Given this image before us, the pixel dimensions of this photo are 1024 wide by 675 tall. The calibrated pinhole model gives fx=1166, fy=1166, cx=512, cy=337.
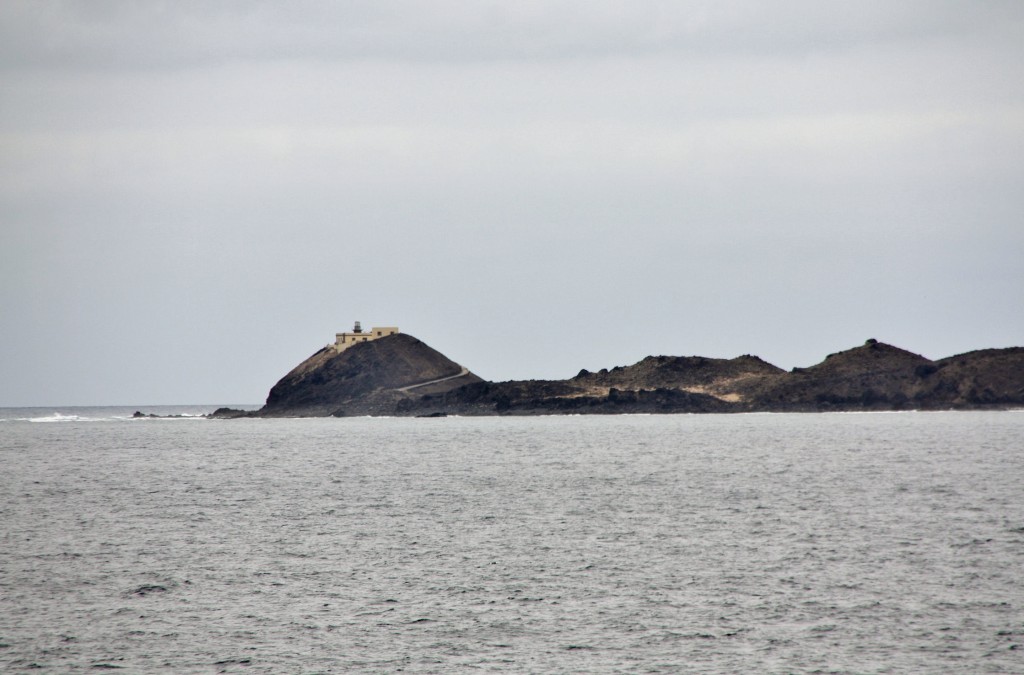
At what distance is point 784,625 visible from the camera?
31.5m

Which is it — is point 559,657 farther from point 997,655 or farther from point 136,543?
point 136,543

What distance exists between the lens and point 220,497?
69188 mm

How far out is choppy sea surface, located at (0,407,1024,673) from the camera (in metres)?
29.0

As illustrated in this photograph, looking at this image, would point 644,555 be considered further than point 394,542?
No

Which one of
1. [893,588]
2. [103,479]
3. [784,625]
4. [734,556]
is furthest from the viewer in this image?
[103,479]

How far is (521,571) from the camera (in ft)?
132

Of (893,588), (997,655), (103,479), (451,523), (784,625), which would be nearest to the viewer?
(997,655)

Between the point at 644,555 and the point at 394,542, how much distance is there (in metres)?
10.6

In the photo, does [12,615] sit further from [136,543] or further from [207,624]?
[136,543]

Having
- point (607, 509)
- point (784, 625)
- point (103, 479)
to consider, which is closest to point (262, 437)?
point (103, 479)

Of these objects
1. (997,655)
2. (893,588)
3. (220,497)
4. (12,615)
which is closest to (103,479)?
(220,497)

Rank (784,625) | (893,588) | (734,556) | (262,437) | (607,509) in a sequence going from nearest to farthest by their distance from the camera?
(784,625)
(893,588)
(734,556)
(607,509)
(262,437)

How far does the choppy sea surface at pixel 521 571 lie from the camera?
29.0 m

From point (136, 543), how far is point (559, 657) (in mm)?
25884
